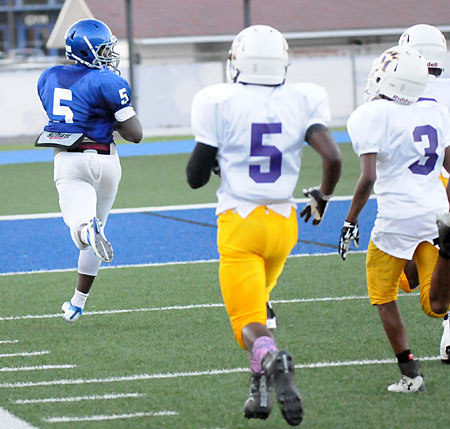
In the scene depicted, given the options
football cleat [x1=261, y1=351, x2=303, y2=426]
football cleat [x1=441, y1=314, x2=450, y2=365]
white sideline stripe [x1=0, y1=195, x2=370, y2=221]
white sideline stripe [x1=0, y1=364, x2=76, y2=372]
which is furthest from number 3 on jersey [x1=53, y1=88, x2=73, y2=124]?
white sideline stripe [x1=0, y1=195, x2=370, y2=221]

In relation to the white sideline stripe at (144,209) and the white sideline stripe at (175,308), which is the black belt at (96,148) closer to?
the white sideline stripe at (175,308)

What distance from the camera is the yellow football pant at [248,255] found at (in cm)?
457

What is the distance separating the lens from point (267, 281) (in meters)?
4.84

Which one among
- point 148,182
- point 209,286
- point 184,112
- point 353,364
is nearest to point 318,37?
point 184,112

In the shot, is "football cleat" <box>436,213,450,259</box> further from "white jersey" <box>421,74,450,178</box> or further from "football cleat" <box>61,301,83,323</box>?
"football cleat" <box>61,301,83,323</box>

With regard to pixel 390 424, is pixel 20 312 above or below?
below

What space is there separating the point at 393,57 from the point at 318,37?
30557mm

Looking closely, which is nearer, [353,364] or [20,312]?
[353,364]

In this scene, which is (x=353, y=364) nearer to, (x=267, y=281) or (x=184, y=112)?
(x=267, y=281)

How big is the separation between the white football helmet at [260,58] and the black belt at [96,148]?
2316 millimetres

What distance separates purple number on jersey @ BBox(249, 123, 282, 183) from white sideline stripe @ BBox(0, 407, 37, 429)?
1568 mm

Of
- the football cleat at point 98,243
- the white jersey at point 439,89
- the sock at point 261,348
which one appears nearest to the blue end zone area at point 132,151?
the football cleat at point 98,243

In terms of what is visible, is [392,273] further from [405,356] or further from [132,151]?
[132,151]

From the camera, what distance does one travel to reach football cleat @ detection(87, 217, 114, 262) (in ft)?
20.8
